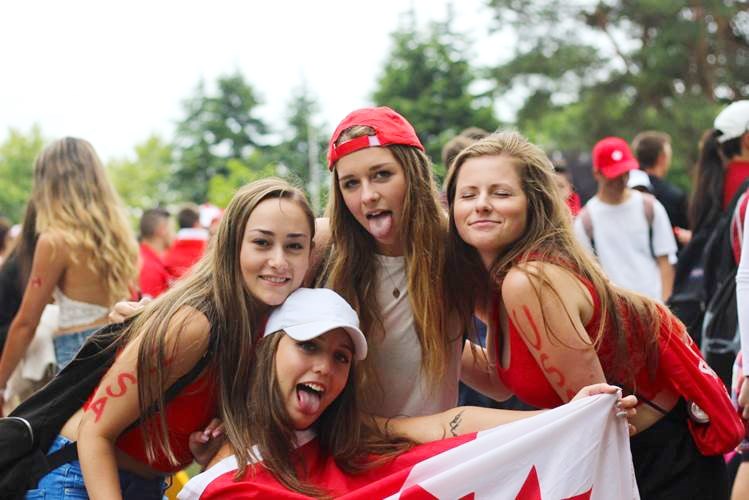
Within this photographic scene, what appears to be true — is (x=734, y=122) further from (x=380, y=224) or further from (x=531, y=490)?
(x=531, y=490)

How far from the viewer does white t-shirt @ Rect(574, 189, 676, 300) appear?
6.58 metres

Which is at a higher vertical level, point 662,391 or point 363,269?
point 363,269

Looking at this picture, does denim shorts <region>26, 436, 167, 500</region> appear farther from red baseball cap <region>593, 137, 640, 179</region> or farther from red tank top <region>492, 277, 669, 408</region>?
red baseball cap <region>593, 137, 640, 179</region>

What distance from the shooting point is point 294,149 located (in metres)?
48.1

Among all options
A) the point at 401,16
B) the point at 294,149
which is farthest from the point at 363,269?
the point at 294,149

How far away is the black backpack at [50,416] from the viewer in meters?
3.03

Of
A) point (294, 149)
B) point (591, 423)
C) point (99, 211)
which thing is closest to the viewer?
point (591, 423)

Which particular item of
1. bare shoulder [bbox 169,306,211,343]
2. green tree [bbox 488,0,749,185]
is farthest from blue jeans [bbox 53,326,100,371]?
green tree [bbox 488,0,749,185]

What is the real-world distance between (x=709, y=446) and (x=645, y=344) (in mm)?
442

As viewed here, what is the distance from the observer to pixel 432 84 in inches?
1273

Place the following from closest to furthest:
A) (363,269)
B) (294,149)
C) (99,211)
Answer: (363,269), (99,211), (294,149)

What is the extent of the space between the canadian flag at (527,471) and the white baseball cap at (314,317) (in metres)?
0.45

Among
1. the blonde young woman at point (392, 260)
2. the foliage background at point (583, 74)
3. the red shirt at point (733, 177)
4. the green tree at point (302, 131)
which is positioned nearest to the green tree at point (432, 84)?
the foliage background at point (583, 74)

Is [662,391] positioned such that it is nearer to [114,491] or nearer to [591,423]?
[591,423]
